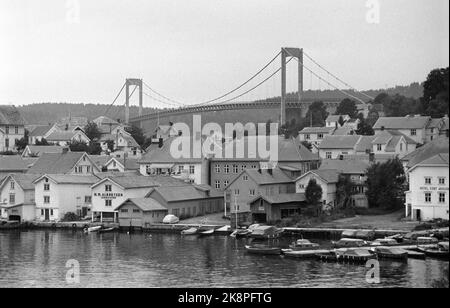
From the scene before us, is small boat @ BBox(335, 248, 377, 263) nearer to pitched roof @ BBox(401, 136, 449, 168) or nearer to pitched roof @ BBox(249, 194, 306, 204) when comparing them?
pitched roof @ BBox(401, 136, 449, 168)

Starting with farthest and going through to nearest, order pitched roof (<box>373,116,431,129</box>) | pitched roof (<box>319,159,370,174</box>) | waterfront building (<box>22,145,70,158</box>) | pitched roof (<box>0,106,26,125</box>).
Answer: pitched roof (<box>0,106,26,125</box>) → waterfront building (<box>22,145,70,158</box>) → pitched roof (<box>373,116,431,129</box>) → pitched roof (<box>319,159,370,174</box>)

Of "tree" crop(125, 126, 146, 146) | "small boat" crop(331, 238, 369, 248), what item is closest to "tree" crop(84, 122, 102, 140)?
"tree" crop(125, 126, 146, 146)

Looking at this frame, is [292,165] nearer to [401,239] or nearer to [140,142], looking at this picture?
[401,239]

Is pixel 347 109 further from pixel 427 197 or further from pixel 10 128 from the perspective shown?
pixel 427 197

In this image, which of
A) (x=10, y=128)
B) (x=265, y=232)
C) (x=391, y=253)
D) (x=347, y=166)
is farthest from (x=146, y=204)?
(x=10, y=128)

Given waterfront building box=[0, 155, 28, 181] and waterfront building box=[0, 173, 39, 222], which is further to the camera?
waterfront building box=[0, 155, 28, 181]
